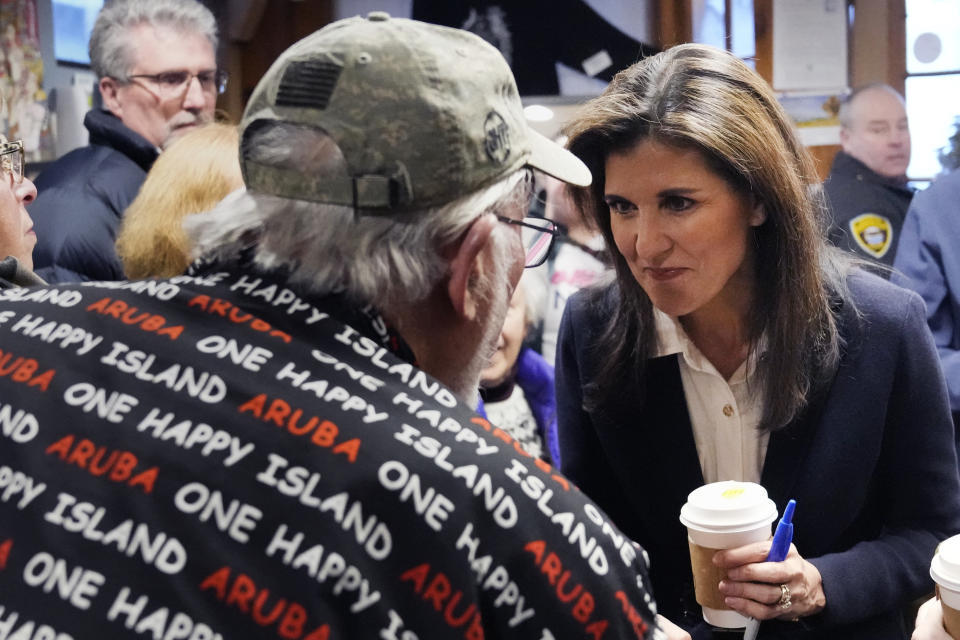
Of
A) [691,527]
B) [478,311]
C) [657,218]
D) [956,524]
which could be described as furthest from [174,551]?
[956,524]

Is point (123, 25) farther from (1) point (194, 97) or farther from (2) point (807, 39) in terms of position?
(2) point (807, 39)

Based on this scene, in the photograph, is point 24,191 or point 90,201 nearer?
point 24,191

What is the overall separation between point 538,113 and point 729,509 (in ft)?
8.46

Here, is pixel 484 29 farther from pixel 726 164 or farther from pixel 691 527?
pixel 691 527

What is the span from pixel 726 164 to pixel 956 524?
0.71 metres

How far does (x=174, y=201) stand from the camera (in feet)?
6.77

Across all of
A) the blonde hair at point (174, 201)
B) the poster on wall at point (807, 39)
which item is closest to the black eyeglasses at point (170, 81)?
the blonde hair at point (174, 201)

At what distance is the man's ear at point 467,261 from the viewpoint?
1017 millimetres

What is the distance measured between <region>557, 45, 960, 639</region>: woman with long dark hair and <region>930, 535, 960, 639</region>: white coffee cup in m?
0.29

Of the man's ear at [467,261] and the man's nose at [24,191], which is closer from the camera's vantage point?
the man's ear at [467,261]

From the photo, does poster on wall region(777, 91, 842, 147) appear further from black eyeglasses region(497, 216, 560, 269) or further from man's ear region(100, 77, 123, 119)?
black eyeglasses region(497, 216, 560, 269)

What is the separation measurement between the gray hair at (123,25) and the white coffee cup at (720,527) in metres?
2.21

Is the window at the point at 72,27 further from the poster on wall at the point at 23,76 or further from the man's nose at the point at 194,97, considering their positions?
the man's nose at the point at 194,97

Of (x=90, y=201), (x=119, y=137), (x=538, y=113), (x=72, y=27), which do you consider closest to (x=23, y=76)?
(x=72, y=27)
